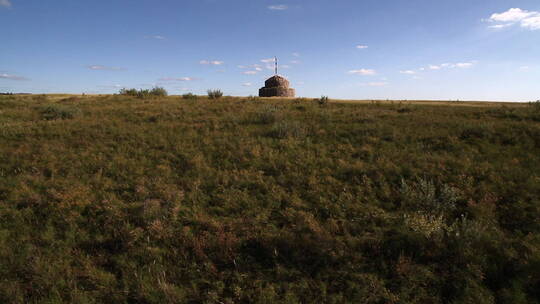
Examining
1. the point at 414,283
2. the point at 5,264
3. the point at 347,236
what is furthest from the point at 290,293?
the point at 5,264

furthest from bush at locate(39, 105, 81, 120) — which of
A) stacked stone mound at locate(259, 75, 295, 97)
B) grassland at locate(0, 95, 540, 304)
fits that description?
stacked stone mound at locate(259, 75, 295, 97)

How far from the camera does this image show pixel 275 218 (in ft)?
18.5

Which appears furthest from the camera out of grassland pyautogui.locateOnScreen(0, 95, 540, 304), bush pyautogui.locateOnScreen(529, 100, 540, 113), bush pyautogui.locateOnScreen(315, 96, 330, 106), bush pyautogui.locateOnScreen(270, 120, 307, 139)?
bush pyautogui.locateOnScreen(315, 96, 330, 106)

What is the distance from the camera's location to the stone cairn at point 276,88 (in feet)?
101

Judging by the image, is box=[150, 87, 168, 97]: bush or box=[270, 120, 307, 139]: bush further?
box=[150, 87, 168, 97]: bush

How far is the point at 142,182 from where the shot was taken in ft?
22.7

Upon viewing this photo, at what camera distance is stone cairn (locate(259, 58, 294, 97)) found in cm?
3072

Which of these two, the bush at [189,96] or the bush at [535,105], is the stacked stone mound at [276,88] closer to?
the bush at [189,96]

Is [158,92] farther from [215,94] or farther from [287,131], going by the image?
[287,131]

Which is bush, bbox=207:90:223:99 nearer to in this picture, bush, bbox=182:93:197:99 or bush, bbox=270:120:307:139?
bush, bbox=182:93:197:99

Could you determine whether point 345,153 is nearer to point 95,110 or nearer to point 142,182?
point 142,182

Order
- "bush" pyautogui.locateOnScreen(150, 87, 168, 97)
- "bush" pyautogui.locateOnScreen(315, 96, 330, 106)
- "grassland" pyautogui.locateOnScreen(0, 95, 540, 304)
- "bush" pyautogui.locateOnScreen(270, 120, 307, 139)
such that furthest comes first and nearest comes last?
"bush" pyautogui.locateOnScreen(150, 87, 168, 97) < "bush" pyautogui.locateOnScreen(315, 96, 330, 106) < "bush" pyautogui.locateOnScreen(270, 120, 307, 139) < "grassland" pyautogui.locateOnScreen(0, 95, 540, 304)

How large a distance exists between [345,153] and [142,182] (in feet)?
20.5

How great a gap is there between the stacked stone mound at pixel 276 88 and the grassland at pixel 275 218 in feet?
70.5
